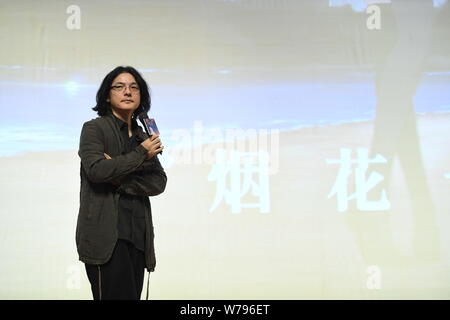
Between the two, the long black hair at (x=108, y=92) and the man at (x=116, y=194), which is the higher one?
the long black hair at (x=108, y=92)

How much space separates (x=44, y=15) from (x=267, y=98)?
118cm

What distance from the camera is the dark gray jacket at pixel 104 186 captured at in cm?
158

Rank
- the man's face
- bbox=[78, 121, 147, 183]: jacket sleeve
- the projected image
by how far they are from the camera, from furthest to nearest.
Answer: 1. the projected image
2. the man's face
3. bbox=[78, 121, 147, 183]: jacket sleeve

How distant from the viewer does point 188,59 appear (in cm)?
309

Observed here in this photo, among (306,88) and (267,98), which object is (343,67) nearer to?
(306,88)

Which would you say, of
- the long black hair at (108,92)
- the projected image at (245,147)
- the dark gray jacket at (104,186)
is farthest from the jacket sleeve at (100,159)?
the projected image at (245,147)

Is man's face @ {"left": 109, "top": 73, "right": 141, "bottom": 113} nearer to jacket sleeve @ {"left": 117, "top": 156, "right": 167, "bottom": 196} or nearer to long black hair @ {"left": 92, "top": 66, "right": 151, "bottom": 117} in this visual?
long black hair @ {"left": 92, "top": 66, "right": 151, "bottom": 117}

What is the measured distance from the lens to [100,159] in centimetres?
161

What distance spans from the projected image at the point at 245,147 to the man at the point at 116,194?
4.23 ft

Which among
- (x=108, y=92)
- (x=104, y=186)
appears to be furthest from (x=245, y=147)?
(x=104, y=186)

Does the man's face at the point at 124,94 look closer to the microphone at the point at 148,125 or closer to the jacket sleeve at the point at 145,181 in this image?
the microphone at the point at 148,125

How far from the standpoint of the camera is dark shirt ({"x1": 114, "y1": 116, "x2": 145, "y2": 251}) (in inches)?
63.7

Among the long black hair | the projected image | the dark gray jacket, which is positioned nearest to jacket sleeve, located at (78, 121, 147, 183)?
the dark gray jacket
